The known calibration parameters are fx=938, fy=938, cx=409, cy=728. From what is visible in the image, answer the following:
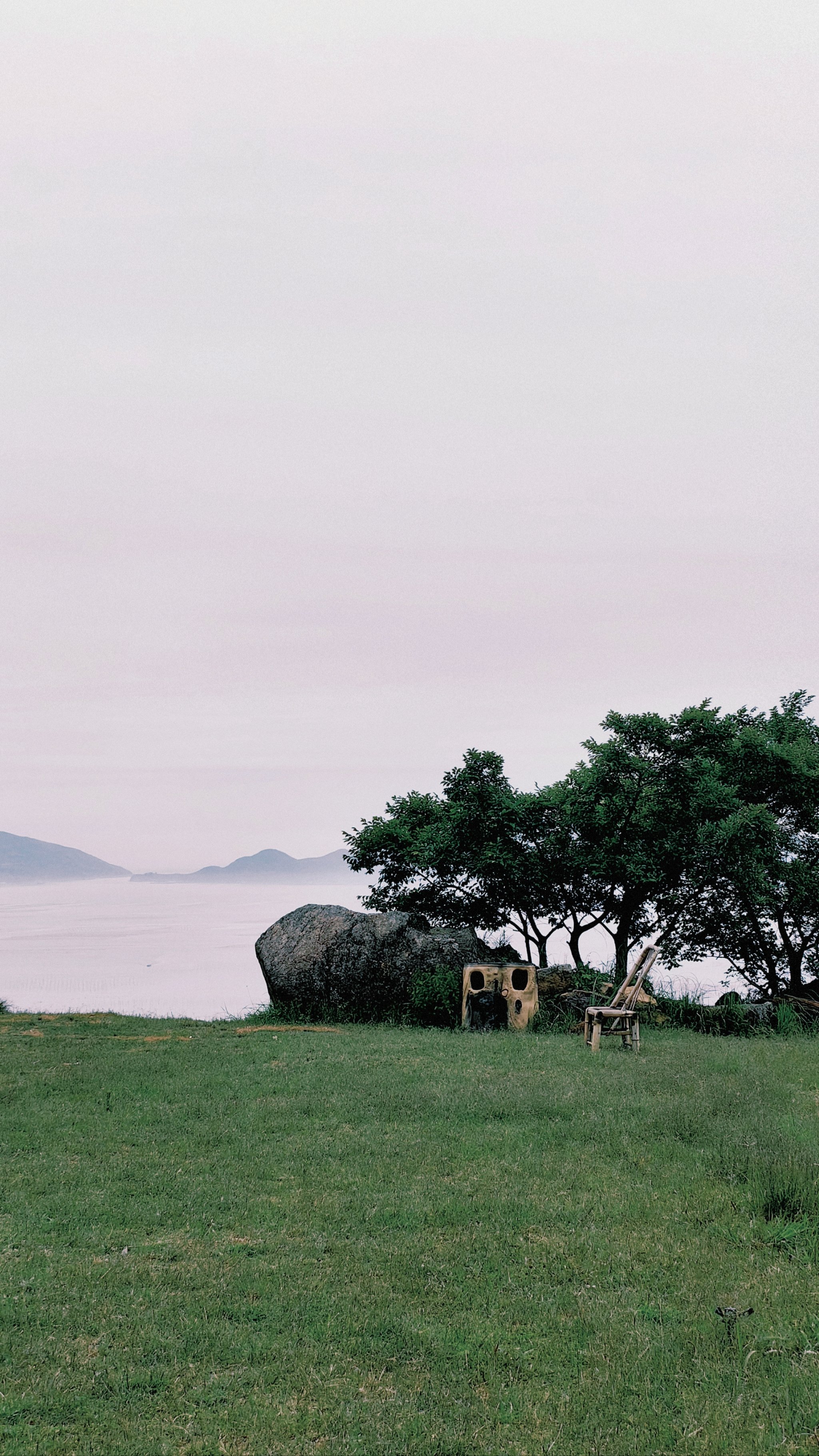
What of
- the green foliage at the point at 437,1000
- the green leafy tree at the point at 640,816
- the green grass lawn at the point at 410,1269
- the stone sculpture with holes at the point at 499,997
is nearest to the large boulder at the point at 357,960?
the green foliage at the point at 437,1000

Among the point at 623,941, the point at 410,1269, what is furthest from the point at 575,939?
the point at 410,1269

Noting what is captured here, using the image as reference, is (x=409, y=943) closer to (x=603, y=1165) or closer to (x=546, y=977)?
(x=546, y=977)

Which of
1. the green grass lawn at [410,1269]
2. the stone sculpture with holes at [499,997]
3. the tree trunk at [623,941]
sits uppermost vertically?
the tree trunk at [623,941]

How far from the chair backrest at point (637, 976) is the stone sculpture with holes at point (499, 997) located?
74.1 inches

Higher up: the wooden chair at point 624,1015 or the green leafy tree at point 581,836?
the green leafy tree at point 581,836

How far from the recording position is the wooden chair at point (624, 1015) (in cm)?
1345

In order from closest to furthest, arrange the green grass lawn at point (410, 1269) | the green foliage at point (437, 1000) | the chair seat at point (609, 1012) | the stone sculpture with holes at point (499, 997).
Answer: the green grass lawn at point (410, 1269)
the chair seat at point (609, 1012)
the stone sculpture with holes at point (499, 997)
the green foliage at point (437, 1000)

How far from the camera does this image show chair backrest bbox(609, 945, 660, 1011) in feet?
46.1

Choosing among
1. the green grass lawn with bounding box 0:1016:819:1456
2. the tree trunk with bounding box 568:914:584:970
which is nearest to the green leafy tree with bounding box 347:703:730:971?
the tree trunk with bounding box 568:914:584:970

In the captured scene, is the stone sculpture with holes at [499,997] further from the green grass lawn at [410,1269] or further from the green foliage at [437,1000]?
the green grass lawn at [410,1269]

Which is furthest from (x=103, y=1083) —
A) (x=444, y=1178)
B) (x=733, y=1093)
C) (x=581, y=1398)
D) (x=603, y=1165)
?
(x=581, y=1398)

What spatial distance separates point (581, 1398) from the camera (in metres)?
4.45

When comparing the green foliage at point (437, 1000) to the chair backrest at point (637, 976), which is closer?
the chair backrest at point (637, 976)

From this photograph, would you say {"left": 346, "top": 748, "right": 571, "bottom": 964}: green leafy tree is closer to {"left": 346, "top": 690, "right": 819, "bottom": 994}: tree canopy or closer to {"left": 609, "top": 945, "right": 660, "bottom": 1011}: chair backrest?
{"left": 346, "top": 690, "right": 819, "bottom": 994}: tree canopy
